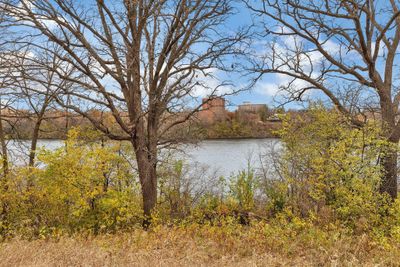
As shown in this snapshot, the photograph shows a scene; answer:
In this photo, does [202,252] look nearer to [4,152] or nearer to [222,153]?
[4,152]

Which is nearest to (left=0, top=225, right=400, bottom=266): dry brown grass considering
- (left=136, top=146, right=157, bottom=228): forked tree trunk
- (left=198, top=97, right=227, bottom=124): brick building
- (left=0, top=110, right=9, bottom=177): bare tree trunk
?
(left=136, top=146, right=157, bottom=228): forked tree trunk

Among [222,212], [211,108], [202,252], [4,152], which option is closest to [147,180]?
[211,108]

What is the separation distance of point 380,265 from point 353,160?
3.97m

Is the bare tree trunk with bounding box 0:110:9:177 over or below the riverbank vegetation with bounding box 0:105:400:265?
over

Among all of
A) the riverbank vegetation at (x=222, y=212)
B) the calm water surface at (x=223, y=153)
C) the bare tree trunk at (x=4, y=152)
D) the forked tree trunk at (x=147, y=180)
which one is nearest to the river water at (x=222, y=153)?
the calm water surface at (x=223, y=153)

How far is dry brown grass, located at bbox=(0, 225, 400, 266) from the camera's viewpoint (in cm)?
496

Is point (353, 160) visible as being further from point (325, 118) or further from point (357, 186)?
point (325, 118)

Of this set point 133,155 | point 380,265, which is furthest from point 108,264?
point 133,155

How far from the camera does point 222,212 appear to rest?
13.3m

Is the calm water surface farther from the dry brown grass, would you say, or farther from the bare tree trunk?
the dry brown grass

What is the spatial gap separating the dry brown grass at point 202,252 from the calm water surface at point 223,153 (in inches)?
217

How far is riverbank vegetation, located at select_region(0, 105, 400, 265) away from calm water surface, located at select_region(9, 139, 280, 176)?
89.6 inches

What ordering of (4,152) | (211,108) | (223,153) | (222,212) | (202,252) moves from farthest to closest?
(223,153), (222,212), (211,108), (4,152), (202,252)

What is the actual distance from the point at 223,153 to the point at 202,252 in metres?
20.6
